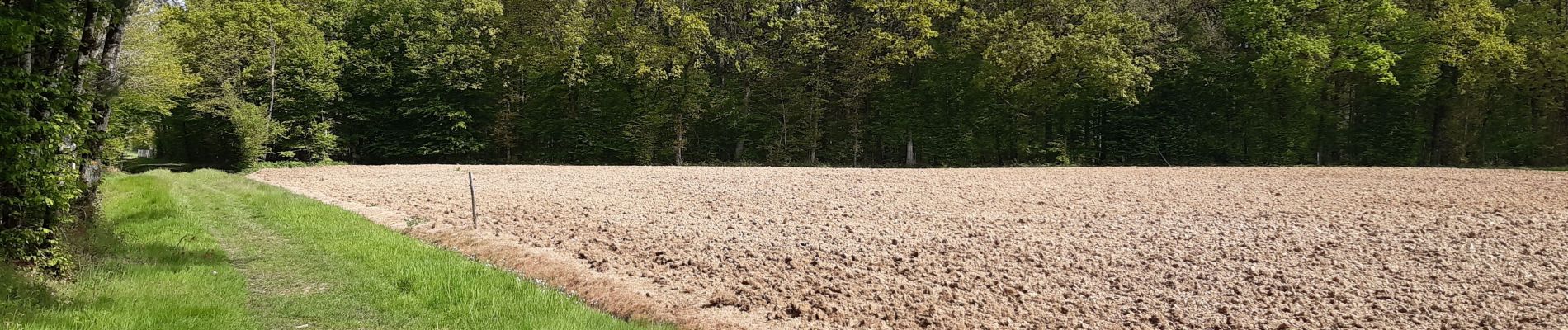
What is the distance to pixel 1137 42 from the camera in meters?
30.4

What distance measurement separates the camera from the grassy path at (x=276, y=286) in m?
4.93

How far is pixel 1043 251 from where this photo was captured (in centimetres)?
898

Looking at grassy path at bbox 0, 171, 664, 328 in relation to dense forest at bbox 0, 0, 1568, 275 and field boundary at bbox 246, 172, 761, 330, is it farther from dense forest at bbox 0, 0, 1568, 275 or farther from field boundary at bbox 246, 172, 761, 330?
dense forest at bbox 0, 0, 1568, 275

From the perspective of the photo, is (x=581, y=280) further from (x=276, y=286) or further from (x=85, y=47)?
(x=85, y=47)

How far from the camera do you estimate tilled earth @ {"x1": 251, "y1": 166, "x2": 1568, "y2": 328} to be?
250 inches

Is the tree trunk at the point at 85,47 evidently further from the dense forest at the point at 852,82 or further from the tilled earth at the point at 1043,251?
the dense forest at the point at 852,82

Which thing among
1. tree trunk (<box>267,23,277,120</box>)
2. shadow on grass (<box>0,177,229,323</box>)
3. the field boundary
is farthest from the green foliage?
tree trunk (<box>267,23,277,120</box>)

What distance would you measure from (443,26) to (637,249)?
112 ft

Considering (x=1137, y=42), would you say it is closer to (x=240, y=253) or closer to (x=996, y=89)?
(x=996, y=89)

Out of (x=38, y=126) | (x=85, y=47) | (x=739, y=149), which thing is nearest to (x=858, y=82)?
(x=739, y=149)

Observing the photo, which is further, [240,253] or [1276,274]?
[240,253]

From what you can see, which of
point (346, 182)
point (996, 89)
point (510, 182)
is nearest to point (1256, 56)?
point (996, 89)

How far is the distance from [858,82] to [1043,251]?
25.9 meters

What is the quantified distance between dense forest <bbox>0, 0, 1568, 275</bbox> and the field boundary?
1615 cm
